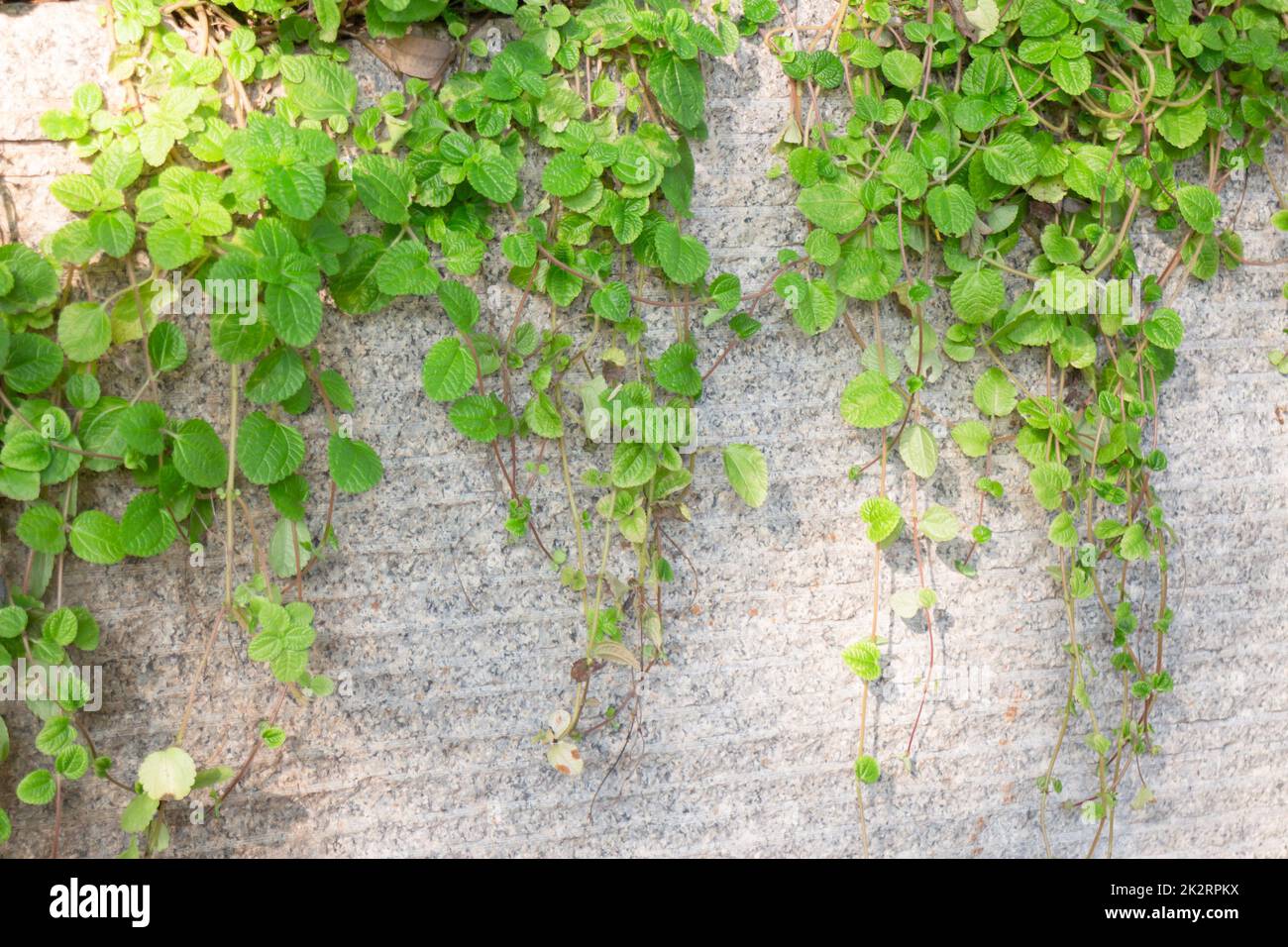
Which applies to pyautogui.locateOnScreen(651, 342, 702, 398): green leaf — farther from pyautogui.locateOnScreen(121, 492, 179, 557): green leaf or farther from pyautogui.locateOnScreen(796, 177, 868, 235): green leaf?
pyautogui.locateOnScreen(121, 492, 179, 557): green leaf

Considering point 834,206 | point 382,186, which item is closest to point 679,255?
→ point 834,206

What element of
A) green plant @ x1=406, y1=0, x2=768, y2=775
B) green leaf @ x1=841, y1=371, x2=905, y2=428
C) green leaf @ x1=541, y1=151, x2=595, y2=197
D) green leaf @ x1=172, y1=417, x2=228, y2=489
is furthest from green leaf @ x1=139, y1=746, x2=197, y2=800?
green leaf @ x1=841, y1=371, x2=905, y2=428

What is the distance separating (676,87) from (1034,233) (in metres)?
0.50

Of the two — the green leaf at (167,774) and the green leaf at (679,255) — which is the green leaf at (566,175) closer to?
the green leaf at (679,255)

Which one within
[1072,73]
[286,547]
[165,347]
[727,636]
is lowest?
[727,636]

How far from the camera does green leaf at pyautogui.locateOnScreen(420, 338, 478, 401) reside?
100 cm

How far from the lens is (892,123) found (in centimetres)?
111

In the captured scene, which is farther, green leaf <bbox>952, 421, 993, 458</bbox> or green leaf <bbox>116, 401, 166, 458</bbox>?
green leaf <bbox>952, 421, 993, 458</bbox>

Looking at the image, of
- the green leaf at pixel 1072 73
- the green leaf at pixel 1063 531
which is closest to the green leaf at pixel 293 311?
the green leaf at pixel 1072 73

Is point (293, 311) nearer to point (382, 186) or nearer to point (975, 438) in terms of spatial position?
point (382, 186)

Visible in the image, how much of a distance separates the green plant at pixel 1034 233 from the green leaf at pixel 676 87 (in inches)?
4.7

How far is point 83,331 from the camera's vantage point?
3.15ft

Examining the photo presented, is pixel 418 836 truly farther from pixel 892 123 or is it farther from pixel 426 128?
pixel 892 123

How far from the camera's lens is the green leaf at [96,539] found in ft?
3.18
